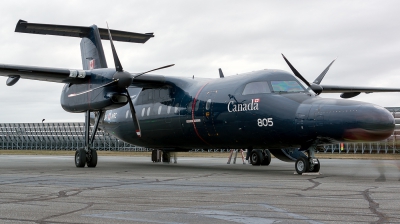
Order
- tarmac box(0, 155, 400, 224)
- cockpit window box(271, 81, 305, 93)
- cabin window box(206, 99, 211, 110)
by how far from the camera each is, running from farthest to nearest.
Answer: cabin window box(206, 99, 211, 110) < cockpit window box(271, 81, 305, 93) < tarmac box(0, 155, 400, 224)

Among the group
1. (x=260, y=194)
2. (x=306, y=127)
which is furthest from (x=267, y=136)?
(x=260, y=194)

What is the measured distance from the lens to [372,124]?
39.0ft

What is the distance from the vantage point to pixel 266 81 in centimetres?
1500

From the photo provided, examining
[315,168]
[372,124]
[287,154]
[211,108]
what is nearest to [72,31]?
[211,108]

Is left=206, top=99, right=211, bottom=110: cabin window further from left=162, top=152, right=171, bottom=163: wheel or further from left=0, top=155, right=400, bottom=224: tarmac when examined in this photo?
left=162, top=152, right=171, bottom=163: wheel

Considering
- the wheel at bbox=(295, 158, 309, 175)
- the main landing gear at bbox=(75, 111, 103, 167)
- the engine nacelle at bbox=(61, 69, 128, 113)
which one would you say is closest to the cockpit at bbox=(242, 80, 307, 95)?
the wheel at bbox=(295, 158, 309, 175)

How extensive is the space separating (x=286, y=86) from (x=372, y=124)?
342 cm

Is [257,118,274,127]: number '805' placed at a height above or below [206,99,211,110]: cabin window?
below

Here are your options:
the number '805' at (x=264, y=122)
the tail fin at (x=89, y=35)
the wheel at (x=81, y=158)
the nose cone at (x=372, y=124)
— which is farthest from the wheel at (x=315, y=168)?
the tail fin at (x=89, y=35)

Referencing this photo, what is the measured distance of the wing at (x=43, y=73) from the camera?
17.0 m

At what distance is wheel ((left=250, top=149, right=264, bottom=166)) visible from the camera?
66.7ft

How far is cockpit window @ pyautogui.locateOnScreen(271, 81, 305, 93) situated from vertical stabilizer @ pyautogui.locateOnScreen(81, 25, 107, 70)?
27.7 feet

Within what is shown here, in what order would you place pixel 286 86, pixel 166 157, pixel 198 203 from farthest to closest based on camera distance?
pixel 166 157, pixel 286 86, pixel 198 203

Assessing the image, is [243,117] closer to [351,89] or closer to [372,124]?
[372,124]
